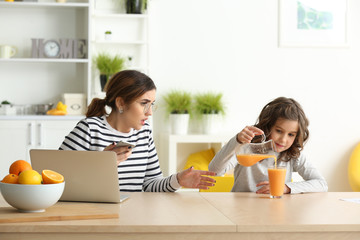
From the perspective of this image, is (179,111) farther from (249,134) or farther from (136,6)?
(249,134)

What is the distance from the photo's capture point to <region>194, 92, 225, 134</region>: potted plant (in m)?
4.55

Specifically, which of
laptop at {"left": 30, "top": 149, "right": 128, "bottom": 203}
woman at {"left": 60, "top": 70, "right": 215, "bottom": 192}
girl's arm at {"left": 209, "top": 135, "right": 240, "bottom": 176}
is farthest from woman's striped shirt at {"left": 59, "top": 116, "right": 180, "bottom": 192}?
laptop at {"left": 30, "top": 149, "right": 128, "bottom": 203}

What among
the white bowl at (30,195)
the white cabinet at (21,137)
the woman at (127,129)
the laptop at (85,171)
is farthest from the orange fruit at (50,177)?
the white cabinet at (21,137)

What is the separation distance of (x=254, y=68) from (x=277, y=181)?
284 cm

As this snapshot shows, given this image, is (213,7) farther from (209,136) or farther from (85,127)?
(85,127)

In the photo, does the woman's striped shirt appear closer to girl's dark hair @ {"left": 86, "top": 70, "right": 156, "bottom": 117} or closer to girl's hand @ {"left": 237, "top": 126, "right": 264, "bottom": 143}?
girl's dark hair @ {"left": 86, "top": 70, "right": 156, "bottom": 117}

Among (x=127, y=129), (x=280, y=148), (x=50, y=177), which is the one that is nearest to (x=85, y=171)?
(x=50, y=177)

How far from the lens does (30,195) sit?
1.66 meters

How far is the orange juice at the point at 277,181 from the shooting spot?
2092 mm

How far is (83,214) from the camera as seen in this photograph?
167 centimetres

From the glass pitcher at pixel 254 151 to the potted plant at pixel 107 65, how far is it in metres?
2.46

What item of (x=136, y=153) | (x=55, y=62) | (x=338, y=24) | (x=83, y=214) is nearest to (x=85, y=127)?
(x=136, y=153)

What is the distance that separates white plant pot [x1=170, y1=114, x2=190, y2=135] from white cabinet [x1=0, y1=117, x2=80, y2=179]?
92cm

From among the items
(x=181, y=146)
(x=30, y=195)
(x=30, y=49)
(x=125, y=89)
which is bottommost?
(x=181, y=146)
